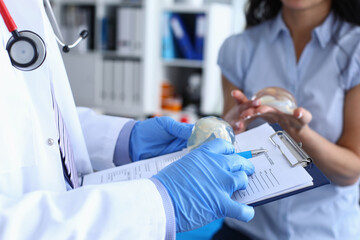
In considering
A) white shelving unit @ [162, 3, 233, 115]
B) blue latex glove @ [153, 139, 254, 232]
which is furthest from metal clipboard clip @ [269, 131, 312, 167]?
white shelving unit @ [162, 3, 233, 115]

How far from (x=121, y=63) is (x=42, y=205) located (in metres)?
2.25

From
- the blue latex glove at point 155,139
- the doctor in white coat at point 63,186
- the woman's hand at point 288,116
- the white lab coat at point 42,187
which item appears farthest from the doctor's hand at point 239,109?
the white lab coat at point 42,187

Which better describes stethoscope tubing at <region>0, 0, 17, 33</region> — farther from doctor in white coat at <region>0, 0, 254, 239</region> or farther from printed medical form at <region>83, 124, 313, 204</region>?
printed medical form at <region>83, 124, 313, 204</region>

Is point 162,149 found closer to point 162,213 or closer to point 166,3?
point 162,213

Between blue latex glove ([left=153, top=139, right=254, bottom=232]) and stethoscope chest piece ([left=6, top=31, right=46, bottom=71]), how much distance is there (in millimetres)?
306

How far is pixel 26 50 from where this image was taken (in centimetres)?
66

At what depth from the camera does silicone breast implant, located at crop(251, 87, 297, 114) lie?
1.03 m

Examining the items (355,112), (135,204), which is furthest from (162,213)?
(355,112)

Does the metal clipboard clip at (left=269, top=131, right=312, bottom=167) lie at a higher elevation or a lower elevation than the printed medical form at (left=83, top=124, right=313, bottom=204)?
higher

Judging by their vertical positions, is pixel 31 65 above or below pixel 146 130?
above

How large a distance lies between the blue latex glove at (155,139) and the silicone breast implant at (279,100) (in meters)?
0.26

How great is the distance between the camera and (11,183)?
0.64m

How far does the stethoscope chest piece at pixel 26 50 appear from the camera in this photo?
0.65m

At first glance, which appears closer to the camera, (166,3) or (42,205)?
(42,205)
